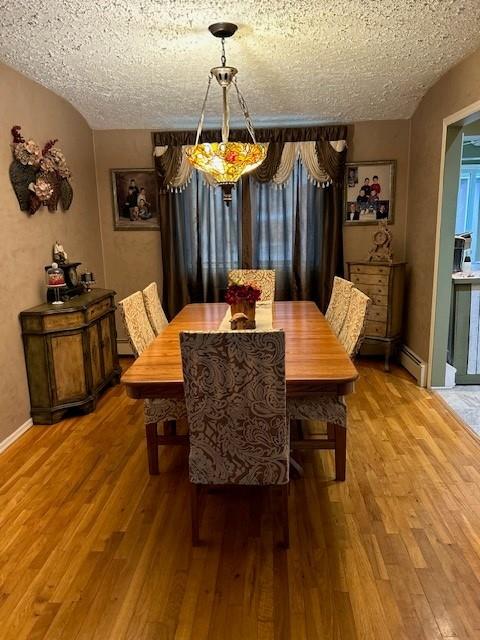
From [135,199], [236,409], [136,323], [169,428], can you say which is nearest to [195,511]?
[236,409]

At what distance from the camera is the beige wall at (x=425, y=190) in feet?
11.2

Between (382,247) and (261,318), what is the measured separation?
194 centimetres

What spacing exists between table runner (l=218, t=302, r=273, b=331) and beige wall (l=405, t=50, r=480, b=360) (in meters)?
1.46

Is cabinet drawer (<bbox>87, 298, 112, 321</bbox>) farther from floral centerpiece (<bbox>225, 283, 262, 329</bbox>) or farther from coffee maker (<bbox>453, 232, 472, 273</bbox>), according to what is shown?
coffee maker (<bbox>453, 232, 472, 273</bbox>)

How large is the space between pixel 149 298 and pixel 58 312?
69 centimetres

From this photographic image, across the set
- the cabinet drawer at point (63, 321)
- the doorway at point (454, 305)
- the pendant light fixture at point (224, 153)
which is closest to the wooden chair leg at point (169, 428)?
the cabinet drawer at point (63, 321)

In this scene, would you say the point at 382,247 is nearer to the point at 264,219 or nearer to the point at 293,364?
the point at 264,219

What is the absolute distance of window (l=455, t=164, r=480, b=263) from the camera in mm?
5680

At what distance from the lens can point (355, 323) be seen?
2.76 metres

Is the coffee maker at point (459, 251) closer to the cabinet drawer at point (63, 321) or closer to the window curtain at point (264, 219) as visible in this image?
the window curtain at point (264, 219)

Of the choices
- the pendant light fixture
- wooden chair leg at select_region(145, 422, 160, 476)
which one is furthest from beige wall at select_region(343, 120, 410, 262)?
wooden chair leg at select_region(145, 422, 160, 476)

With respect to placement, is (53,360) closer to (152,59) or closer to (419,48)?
(152,59)

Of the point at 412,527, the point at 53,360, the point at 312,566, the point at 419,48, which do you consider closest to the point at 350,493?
the point at 412,527

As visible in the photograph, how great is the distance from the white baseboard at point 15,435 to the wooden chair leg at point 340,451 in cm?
219
